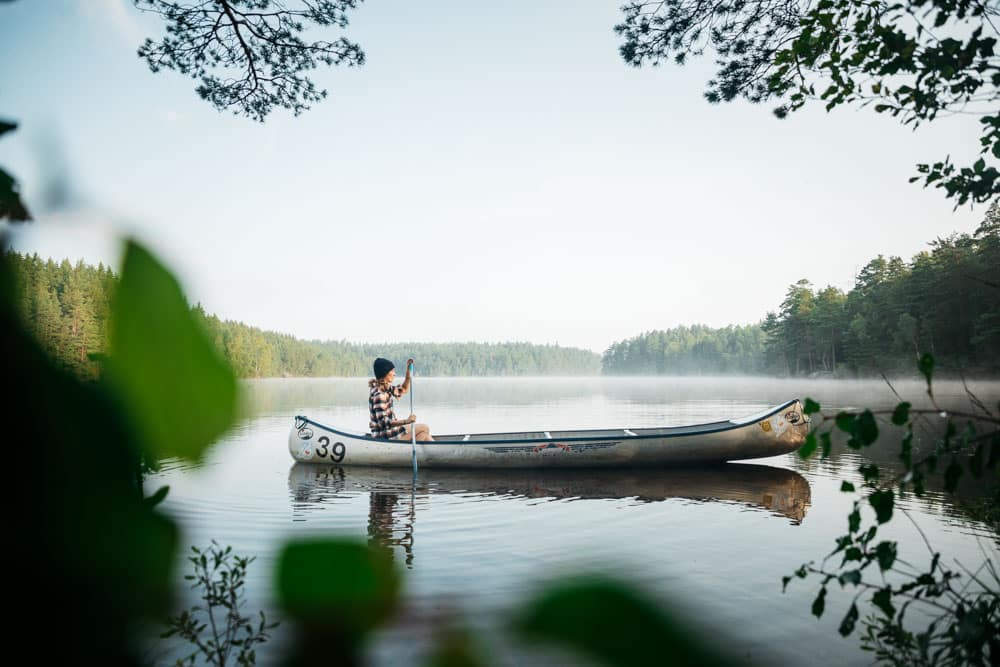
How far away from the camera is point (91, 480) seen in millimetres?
323

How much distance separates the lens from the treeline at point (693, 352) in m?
144

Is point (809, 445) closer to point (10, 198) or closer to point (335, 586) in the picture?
point (335, 586)

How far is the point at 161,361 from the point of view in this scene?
0.33 metres

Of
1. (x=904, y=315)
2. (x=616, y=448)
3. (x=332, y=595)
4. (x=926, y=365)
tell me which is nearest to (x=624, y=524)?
(x=616, y=448)

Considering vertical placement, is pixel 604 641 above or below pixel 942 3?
below

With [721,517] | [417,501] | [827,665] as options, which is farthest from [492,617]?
[417,501]

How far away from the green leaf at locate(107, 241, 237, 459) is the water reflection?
9.93m

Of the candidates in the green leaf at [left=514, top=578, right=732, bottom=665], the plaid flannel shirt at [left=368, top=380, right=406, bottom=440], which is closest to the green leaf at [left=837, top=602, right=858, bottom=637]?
the green leaf at [left=514, top=578, right=732, bottom=665]

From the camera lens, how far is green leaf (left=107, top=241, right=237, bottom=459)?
318 millimetres

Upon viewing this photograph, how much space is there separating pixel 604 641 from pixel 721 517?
11.2 metres

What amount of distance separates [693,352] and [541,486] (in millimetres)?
157515

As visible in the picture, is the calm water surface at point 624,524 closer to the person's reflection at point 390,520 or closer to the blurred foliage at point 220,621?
the person's reflection at point 390,520

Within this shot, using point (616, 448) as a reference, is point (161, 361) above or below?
above

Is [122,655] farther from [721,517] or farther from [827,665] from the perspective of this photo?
[721,517]
